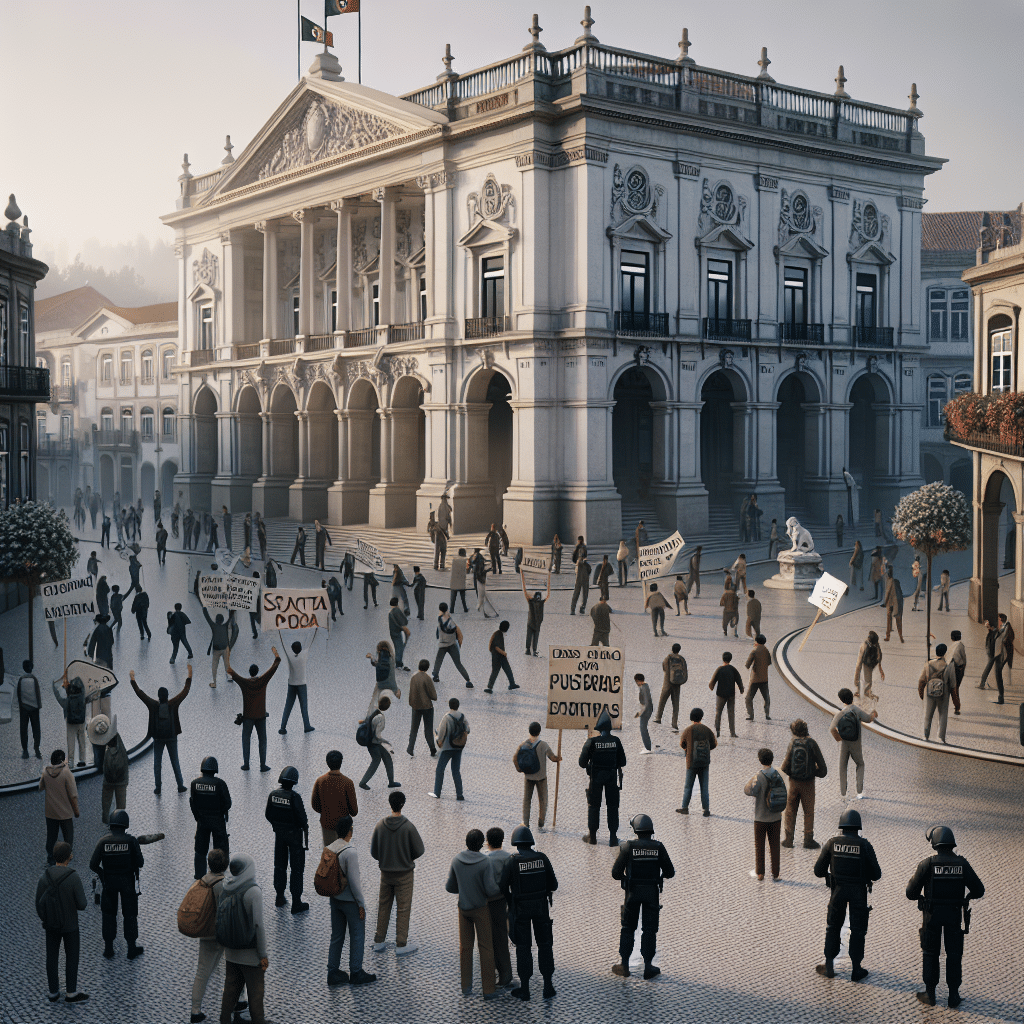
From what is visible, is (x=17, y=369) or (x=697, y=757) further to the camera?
(x=17, y=369)

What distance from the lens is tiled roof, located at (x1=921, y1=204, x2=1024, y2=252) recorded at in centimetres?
6103

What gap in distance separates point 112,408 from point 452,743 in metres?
70.8

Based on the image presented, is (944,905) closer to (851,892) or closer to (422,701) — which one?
(851,892)

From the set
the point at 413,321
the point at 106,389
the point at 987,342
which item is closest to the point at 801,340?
the point at 413,321

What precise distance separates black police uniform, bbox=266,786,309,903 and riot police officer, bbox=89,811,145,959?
1376 mm

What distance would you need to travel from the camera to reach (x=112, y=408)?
79.1 metres

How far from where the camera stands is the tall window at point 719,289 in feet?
145

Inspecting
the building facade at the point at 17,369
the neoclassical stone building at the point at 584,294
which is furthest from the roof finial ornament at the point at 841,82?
the building facade at the point at 17,369

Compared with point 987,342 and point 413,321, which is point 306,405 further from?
point 987,342

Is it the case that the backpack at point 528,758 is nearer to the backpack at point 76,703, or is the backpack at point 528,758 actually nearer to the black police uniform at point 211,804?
the black police uniform at point 211,804

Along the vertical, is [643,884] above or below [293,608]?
below

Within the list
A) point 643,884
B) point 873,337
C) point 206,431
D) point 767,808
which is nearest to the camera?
point 643,884

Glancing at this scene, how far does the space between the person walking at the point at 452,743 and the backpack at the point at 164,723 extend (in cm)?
355

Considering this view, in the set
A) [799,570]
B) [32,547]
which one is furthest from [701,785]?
[799,570]
